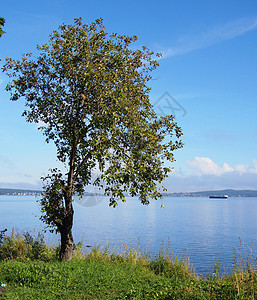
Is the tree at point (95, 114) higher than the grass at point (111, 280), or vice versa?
the tree at point (95, 114)

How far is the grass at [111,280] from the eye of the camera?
9.96 meters

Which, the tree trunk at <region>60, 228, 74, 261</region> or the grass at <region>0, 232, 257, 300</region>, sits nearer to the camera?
the grass at <region>0, 232, 257, 300</region>

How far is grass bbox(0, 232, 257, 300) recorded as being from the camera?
9961 mm

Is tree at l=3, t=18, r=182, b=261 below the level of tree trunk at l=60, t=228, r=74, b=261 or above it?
above

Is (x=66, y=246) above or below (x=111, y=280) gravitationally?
above

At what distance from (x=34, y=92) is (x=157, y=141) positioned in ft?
21.5

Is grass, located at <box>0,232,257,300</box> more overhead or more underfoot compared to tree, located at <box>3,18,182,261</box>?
more underfoot

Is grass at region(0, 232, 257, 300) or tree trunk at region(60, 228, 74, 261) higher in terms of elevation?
tree trunk at region(60, 228, 74, 261)

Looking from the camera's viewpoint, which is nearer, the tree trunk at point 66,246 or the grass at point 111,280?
the grass at point 111,280

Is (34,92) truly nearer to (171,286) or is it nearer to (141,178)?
(141,178)

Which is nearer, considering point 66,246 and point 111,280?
point 111,280

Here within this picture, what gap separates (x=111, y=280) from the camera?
39.0 feet

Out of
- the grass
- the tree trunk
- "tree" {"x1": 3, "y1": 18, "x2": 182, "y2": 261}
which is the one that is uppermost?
"tree" {"x1": 3, "y1": 18, "x2": 182, "y2": 261}

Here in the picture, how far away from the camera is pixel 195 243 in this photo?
4006cm
